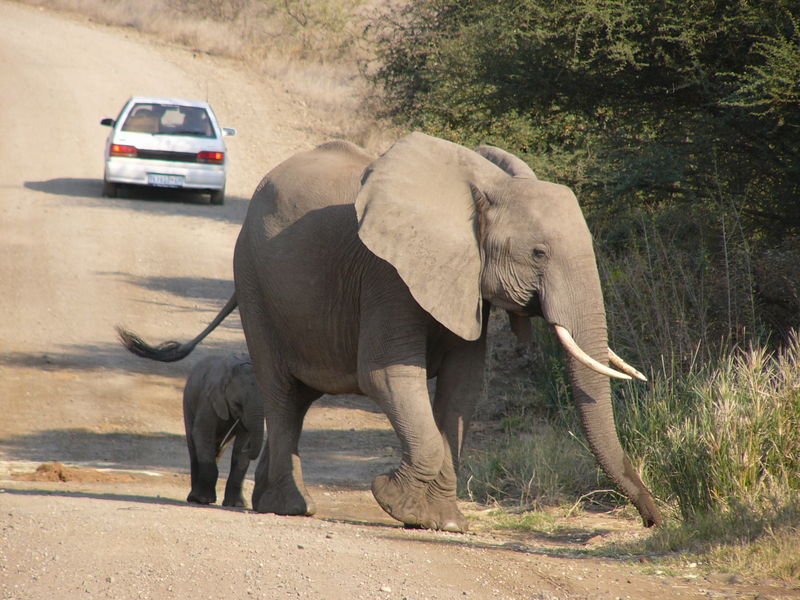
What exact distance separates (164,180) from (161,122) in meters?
1.11

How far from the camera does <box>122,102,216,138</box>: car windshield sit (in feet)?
67.5

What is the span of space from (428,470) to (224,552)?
5.27ft

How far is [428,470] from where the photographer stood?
6.50 m

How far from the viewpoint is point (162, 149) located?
20.3 meters

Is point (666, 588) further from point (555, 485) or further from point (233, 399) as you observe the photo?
point (233, 399)

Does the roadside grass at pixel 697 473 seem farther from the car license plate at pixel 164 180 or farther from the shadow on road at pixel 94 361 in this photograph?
the car license plate at pixel 164 180

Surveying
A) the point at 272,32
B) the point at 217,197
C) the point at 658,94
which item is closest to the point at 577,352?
the point at 658,94

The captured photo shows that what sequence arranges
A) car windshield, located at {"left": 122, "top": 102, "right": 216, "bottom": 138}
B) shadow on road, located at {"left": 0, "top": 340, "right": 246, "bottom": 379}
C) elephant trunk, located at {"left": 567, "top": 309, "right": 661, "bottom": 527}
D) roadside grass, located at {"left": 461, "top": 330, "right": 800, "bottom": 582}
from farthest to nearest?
1. car windshield, located at {"left": 122, "top": 102, "right": 216, "bottom": 138}
2. shadow on road, located at {"left": 0, "top": 340, "right": 246, "bottom": 379}
3. elephant trunk, located at {"left": 567, "top": 309, "right": 661, "bottom": 527}
4. roadside grass, located at {"left": 461, "top": 330, "right": 800, "bottom": 582}

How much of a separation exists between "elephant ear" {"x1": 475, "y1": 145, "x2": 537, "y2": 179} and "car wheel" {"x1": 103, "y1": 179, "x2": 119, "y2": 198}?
1493 cm

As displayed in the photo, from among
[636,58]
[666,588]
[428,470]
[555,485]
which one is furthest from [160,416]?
[666,588]

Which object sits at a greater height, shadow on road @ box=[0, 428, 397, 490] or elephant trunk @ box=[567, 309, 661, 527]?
elephant trunk @ box=[567, 309, 661, 527]

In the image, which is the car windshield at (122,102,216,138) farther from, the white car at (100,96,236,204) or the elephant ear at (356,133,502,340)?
the elephant ear at (356,133,502,340)

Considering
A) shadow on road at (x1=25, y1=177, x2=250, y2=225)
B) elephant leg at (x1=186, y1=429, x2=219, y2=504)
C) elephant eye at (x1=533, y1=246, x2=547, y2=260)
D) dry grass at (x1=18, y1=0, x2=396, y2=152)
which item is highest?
dry grass at (x1=18, y1=0, x2=396, y2=152)

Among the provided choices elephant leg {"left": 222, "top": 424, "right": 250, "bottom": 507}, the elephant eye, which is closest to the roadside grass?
the elephant eye
